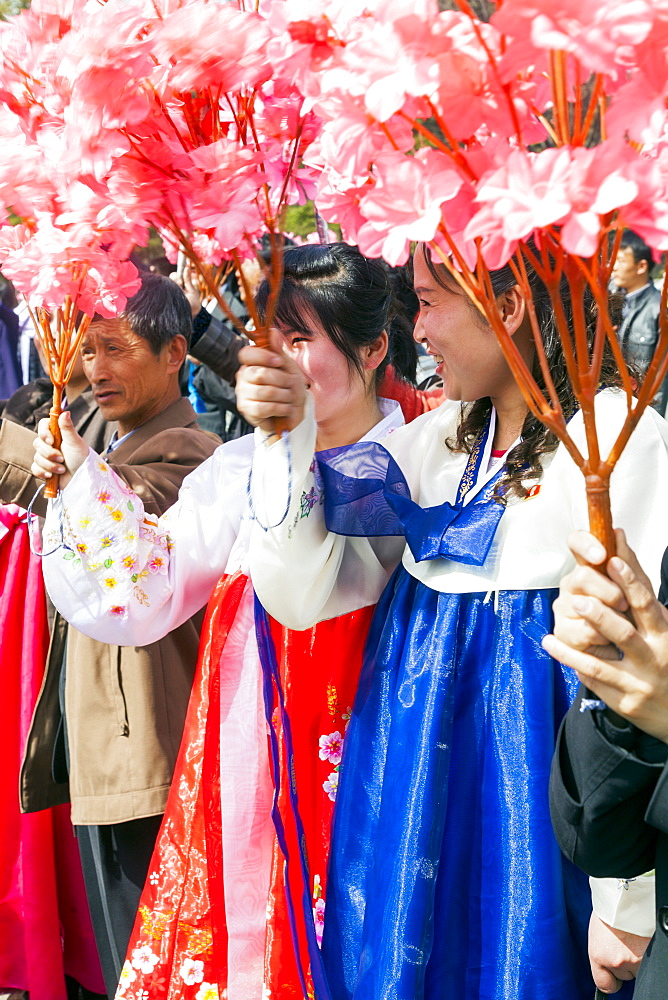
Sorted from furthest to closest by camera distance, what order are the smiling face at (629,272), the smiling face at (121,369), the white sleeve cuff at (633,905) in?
the smiling face at (629,272) → the smiling face at (121,369) → the white sleeve cuff at (633,905)

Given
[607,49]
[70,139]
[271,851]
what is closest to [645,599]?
[607,49]

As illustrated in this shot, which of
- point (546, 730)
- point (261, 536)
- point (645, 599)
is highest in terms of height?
point (645, 599)

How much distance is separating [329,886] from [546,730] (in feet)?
1.65

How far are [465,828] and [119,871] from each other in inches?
44.3

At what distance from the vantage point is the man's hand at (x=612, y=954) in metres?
1.30

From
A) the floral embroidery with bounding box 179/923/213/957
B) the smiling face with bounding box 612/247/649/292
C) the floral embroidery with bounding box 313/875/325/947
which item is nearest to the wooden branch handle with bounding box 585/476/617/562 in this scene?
the floral embroidery with bounding box 313/875/325/947

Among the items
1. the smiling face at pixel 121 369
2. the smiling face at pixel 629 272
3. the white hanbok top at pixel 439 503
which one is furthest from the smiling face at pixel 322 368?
the smiling face at pixel 629 272

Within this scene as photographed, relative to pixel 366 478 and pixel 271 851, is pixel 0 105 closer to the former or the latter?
pixel 366 478

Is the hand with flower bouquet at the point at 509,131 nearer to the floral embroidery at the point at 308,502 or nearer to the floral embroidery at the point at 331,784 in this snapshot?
the floral embroidery at the point at 308,502

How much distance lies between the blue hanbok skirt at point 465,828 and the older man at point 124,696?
30.3 inches

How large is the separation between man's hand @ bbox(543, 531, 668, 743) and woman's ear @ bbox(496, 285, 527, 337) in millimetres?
656

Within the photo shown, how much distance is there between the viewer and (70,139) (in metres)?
1.22


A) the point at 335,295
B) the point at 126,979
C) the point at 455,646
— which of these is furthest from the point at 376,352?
the point at 126,979

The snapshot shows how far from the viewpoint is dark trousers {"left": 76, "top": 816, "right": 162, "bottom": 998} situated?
2.29 m
